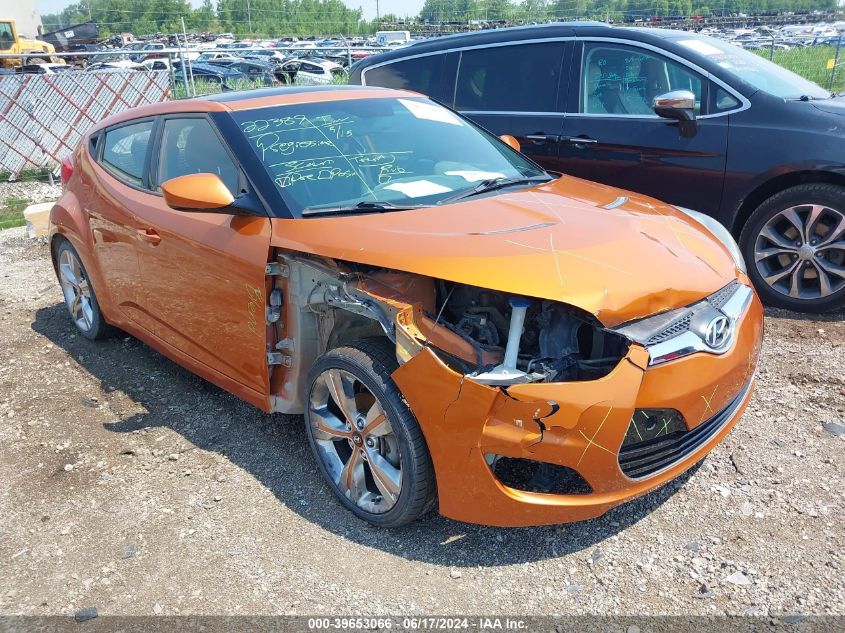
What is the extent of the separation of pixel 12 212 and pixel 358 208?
8.62 metres

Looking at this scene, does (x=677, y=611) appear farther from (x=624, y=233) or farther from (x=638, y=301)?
(x=624, y=233)

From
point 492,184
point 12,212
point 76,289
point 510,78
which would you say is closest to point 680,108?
point 510,78

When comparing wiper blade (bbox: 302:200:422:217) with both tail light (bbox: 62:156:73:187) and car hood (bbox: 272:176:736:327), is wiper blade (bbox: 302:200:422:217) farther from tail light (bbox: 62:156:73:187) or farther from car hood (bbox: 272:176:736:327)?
tail light (bbox: 62:156:73:187)

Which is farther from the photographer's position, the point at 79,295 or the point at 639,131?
the point at 639,131

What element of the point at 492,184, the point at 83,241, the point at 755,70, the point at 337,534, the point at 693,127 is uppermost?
the point at 755,70

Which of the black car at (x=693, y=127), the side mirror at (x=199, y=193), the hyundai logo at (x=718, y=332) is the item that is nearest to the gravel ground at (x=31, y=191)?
the black car at (x=693, y=127)

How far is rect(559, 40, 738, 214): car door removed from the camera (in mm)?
5008

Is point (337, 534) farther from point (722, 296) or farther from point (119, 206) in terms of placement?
point (119, 206)

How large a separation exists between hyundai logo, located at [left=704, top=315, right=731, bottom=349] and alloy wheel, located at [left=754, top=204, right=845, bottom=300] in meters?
2.49

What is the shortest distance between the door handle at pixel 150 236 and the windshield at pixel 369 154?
756 mm

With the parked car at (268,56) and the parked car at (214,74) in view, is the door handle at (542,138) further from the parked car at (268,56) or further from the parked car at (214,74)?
the parked car at (268,56)

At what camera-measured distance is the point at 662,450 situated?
8.50 ft

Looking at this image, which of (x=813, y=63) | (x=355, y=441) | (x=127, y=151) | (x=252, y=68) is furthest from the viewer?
(x=252, y=68)

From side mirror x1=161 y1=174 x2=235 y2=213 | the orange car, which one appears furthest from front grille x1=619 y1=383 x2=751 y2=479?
side mirror x1=161 y1=174 x2=235 y2=213
